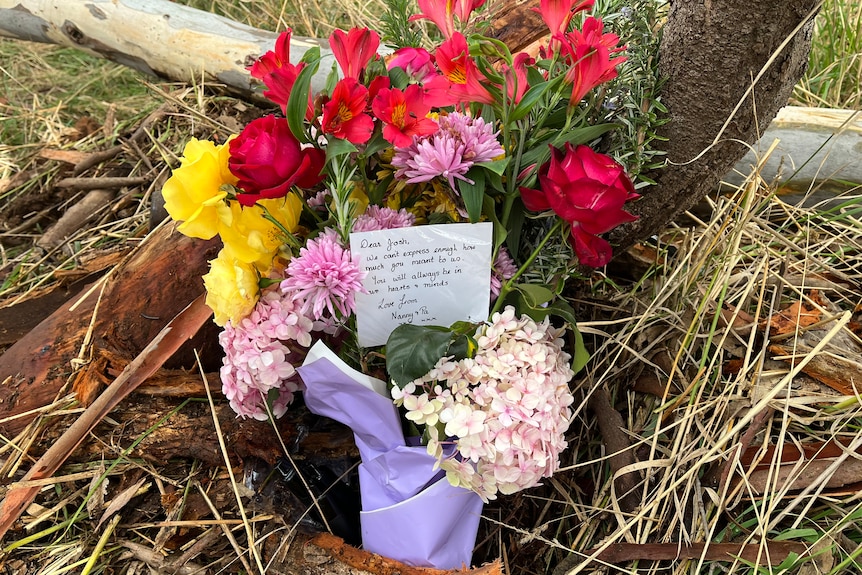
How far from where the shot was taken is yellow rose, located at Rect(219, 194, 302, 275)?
0.83 meters

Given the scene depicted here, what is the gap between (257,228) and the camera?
0.86 m

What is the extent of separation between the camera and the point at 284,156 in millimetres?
776

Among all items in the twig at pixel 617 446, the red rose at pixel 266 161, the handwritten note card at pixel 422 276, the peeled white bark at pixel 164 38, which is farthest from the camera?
the peeled white bark at pixel 164 38

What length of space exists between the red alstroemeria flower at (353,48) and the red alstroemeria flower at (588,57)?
0.83 feet

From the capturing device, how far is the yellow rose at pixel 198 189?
30.7 inches

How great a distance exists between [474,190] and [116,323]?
2.52 feet

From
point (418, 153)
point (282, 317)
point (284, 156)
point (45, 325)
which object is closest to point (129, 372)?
point (45, 325)

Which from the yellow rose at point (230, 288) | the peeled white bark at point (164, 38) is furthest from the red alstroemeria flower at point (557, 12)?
the peeled white bark at point (164, 38)

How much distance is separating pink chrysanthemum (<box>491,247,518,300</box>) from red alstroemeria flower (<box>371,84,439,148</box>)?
0.82 feet

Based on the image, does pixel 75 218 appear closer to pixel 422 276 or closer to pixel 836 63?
pixel 422 276

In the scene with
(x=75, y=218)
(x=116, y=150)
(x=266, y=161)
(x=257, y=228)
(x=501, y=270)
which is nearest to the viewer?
(x=266, y=161)

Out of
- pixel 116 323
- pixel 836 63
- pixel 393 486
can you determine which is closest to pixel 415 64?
pixel 393 486

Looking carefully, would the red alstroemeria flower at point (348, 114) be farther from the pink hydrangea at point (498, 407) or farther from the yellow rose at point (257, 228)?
the pink hydrangea at point (498, 407)

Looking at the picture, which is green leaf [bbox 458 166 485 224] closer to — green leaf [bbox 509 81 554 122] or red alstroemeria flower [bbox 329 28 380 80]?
green leaf [bbox 509 81 554 122]
